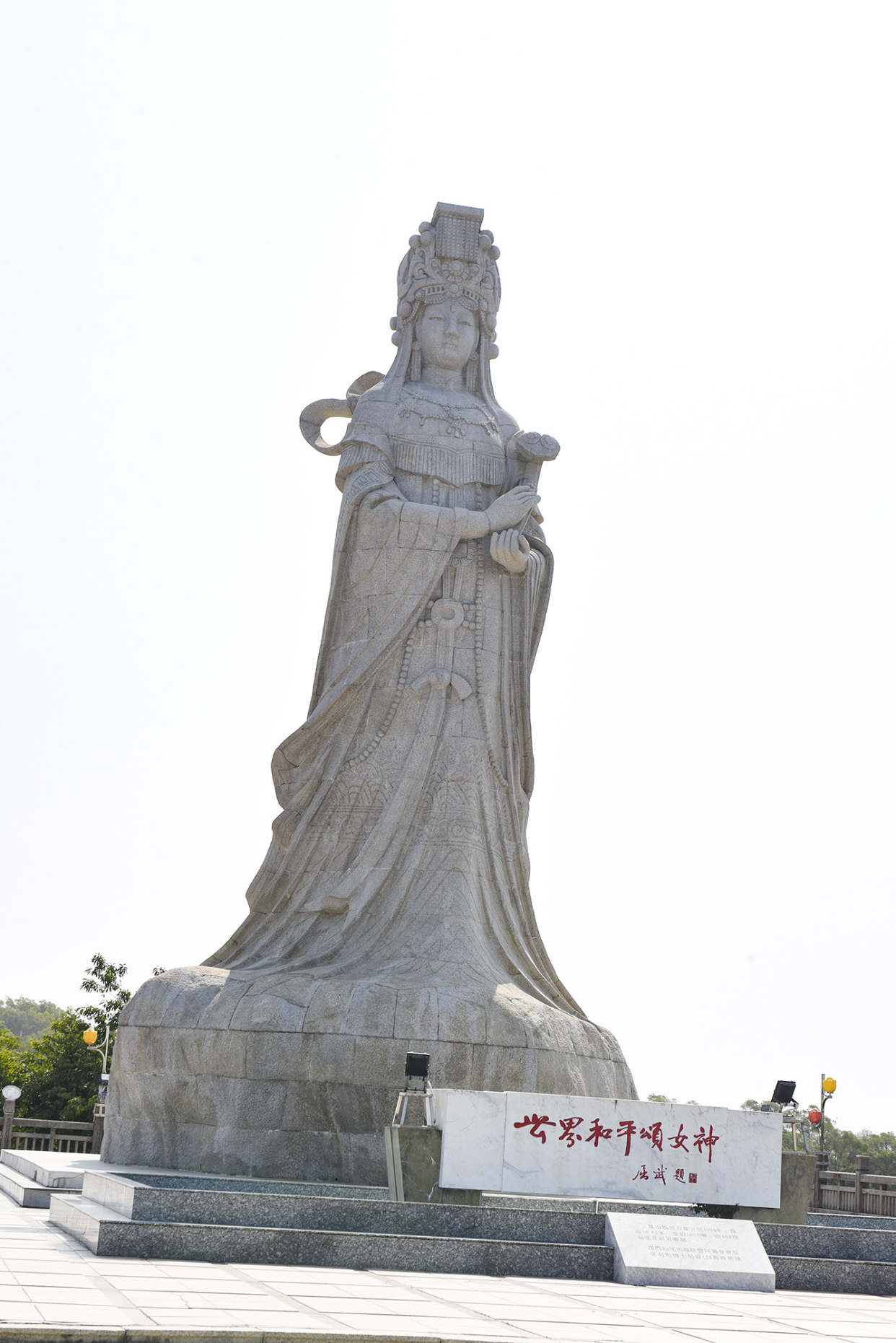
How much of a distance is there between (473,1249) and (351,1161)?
3.16 m

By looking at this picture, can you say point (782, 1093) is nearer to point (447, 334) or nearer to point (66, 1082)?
point (447, 334)

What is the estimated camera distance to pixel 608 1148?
27.9 ft

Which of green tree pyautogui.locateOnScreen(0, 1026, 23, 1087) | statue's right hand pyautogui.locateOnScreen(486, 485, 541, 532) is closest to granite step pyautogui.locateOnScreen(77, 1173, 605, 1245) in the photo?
statue's right hand pyautogui.locateOnScreen(486, 485, 541, 532)

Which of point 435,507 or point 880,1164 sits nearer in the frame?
point 435,507

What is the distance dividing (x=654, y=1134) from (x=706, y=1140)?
344 mm

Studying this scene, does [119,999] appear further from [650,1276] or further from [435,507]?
[650,1276]

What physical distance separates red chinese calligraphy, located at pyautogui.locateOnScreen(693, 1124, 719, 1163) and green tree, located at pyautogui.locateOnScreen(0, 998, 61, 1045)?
3263 inches

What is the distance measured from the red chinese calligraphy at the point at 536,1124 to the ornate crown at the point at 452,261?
7723 mm

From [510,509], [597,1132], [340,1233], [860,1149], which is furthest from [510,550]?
[860,1149]

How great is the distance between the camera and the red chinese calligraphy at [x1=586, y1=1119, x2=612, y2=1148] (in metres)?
8.46

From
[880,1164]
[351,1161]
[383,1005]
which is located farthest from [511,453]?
[880,1164]

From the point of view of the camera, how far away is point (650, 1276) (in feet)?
24.7

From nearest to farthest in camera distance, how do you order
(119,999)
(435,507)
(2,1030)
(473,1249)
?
(473,1249), (435,507), (119,999), (2,1030)

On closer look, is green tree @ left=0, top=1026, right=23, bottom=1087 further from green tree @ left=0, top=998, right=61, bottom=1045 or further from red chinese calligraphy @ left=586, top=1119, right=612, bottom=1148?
green tree @ left=0, top=998, right=61, bottom=1045
